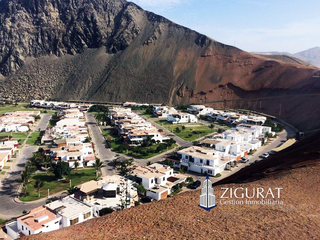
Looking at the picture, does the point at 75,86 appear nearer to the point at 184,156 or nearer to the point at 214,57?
the point at 214,57

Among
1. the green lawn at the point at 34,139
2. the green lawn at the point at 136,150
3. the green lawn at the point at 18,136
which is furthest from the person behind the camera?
the green lawn at the point at 18,136

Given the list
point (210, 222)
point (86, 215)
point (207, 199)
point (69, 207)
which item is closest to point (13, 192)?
point (69, 207)

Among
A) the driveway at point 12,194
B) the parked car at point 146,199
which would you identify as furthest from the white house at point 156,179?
the driveway at point 12,194

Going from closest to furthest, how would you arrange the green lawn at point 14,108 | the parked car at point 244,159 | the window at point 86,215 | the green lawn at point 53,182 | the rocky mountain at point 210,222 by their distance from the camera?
the rocky mountain at point 210,222
the window at point 86,215
the green lawn at point 53,182
the parked car at point 244,159
the green lawn at point 14,108

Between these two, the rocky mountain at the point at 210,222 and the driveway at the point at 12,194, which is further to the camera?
the driveway at the point at 12,194

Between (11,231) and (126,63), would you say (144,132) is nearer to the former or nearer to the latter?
(11,231)

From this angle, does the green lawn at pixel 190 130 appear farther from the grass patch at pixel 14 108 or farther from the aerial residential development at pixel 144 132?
the grass patch at pixel 14 108

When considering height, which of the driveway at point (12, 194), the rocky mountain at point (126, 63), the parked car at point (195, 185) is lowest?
the driveway at point (12, 194)
